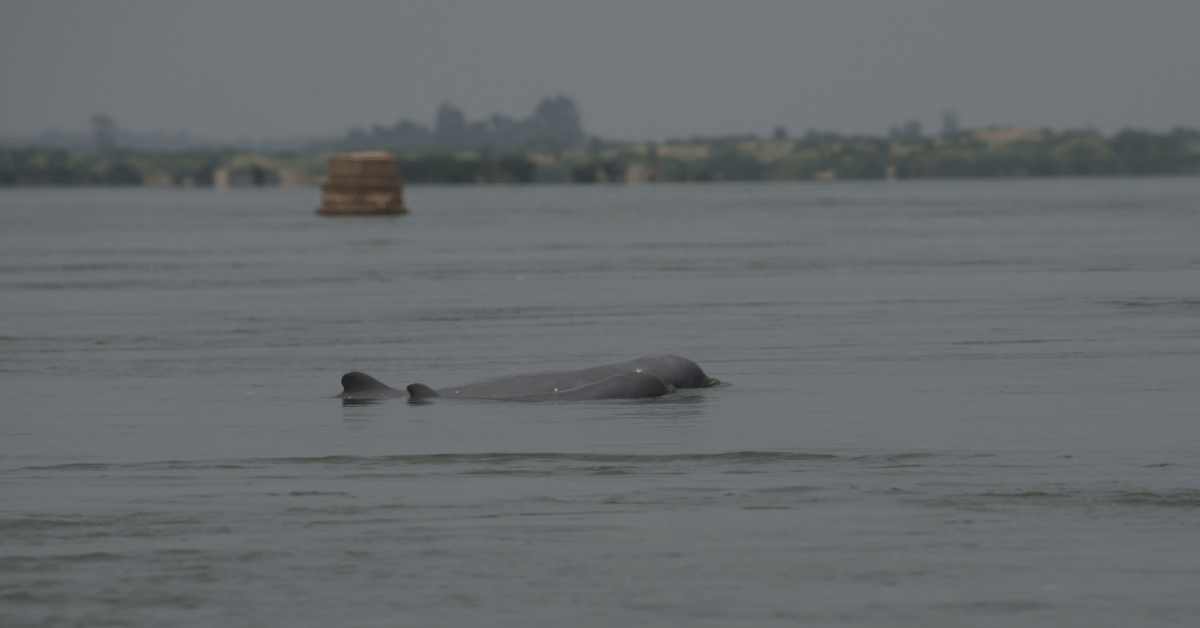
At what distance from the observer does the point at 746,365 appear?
894 inches

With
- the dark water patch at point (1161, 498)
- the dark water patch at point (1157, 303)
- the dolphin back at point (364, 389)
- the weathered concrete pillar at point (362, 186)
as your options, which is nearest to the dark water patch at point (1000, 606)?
the dark water patch at point (1161, 498)

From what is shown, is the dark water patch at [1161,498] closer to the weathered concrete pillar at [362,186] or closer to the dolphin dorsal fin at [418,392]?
the dolphin dorsal fin at [418,392]

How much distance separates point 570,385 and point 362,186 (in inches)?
3536

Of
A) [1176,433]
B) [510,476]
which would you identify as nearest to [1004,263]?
[1176,433]

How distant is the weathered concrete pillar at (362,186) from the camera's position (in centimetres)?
10388

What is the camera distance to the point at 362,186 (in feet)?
354

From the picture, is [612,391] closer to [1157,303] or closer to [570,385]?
[570,385]

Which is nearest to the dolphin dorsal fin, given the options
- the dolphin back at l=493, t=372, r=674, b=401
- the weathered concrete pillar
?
the dolphin back at l=493, t=372, r=674, b=401

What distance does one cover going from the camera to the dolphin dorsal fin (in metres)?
19.3

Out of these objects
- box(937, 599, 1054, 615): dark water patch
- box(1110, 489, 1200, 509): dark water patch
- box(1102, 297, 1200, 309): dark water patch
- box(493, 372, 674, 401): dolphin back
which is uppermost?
box(937, 599, 1054, 615): dark water patch

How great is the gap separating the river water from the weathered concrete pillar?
225 feet

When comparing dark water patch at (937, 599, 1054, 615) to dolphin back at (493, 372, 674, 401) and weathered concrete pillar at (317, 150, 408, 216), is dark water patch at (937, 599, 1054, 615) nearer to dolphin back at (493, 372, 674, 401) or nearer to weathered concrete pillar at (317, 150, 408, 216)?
dolphin back at (493, 372, 674, 401)

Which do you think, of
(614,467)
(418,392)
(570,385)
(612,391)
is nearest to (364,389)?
(418,392)

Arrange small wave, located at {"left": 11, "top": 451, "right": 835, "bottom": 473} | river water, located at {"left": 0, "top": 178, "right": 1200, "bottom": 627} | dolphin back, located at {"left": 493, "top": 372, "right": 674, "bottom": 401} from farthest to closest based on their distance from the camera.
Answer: dolphin back, located at {"left": 493, "top": 372, "right": 674, "bottom": 401} < small wave, located at {"left": 11, "top": 451, "right": 835, "bottom": 473} < river water, located at {"left": 0, "top": 178, "right": 1200, "bottom": 627}
